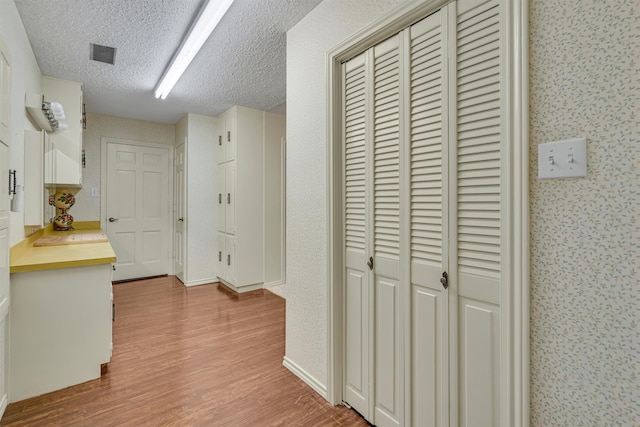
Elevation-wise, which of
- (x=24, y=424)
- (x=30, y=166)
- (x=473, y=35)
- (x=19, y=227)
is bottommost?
(x=24, y=424)

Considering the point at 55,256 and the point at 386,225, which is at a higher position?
the point at 386,225

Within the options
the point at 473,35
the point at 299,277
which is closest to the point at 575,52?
the point at 473,35

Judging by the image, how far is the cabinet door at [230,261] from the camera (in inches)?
162

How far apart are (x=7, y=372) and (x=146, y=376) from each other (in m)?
0.74

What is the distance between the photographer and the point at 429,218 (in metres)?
1.39

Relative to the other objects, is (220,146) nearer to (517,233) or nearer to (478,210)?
(478,210)

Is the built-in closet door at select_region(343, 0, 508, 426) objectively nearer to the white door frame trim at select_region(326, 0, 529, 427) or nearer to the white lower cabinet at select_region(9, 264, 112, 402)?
the white door frame trim at select_region(326, 0, 529, 427)

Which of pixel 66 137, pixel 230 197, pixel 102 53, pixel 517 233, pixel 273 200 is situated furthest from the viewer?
pixel 273 200

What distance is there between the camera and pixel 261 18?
6.82 ft

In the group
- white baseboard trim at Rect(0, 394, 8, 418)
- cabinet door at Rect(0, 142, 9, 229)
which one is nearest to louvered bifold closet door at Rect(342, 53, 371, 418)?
A: cabinet door at Rect(0, 142, 9, 229)

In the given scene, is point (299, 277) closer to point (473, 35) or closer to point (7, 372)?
point (473, 35)

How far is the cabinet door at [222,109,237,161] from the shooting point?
4.11 m

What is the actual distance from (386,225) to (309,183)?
Result: 0.65m

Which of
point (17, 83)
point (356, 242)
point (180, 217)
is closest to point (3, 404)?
point (17, 83)
